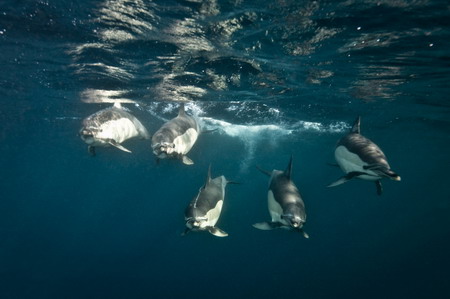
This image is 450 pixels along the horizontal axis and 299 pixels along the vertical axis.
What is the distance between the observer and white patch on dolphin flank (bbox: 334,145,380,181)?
5.42m

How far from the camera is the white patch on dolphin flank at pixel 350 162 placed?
17.8ft

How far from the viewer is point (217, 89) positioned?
1609 cm

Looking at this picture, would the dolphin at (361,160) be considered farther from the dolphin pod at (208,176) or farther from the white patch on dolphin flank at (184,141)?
the white patch on dolphin flank at (184,141)

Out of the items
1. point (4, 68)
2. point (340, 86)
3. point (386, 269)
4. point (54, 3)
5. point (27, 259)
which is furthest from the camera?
point (27, 259)

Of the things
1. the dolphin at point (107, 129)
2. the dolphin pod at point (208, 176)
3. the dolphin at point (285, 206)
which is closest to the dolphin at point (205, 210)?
the dolphin pod at point (208, 176)

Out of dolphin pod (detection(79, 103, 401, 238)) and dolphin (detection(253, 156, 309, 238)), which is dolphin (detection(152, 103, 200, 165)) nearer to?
dolphin pod (detection(79, 103, 401, 238))

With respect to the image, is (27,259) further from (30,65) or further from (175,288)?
(30,65)

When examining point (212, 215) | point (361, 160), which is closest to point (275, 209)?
point (212, 215)

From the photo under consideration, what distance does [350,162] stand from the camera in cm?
599

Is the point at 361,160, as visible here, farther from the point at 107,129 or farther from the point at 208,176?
the point at 107,129

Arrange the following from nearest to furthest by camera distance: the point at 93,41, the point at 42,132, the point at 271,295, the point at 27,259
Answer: the point at 93,41 → the point at 42,132 → the point at 271,295 → the point at 27,259

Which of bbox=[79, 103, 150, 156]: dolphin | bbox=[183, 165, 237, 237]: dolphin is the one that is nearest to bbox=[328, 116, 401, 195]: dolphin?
bbox=[183, 165, 237, 237]: dolphin

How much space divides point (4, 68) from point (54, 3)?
8241mm

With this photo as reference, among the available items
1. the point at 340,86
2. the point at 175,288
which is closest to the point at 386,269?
the point at 175,288
